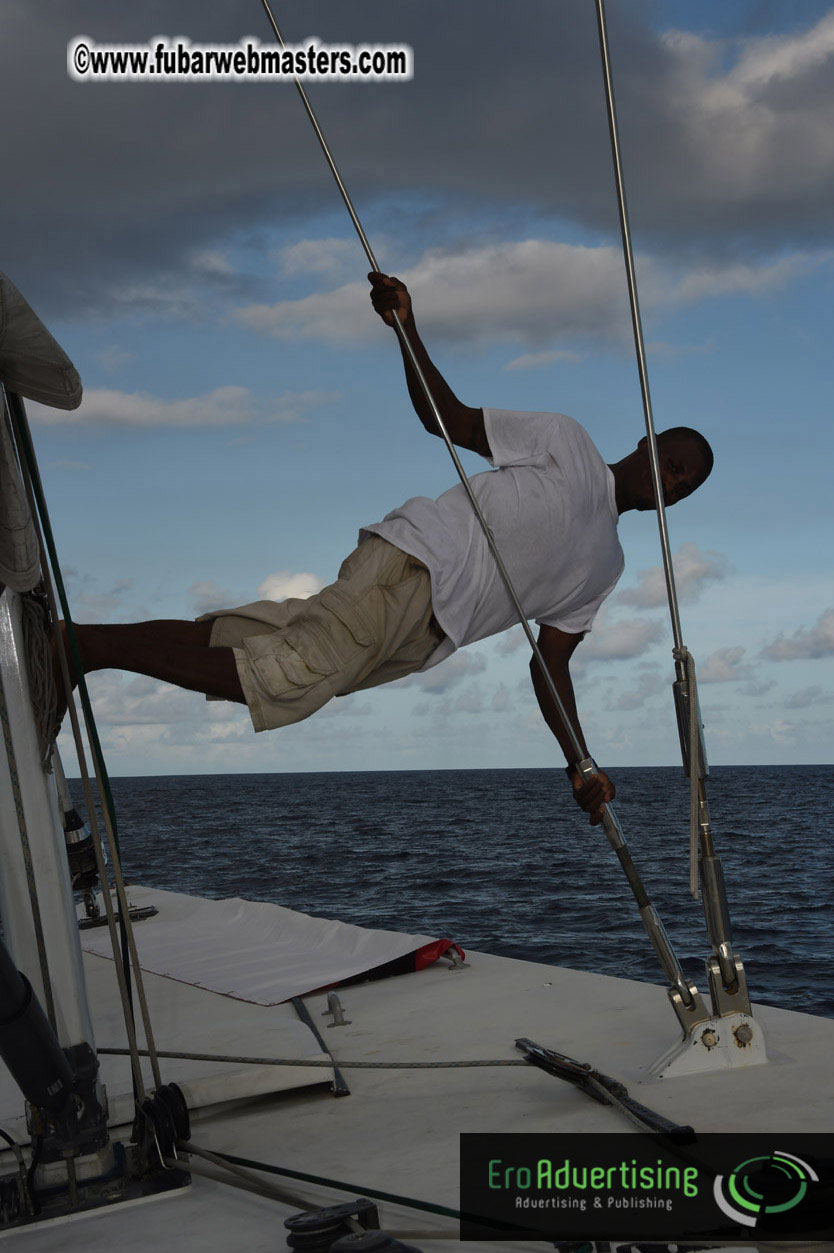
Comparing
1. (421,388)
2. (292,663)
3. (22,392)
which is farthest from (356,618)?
(22,392)

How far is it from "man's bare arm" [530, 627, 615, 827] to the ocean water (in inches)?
36.0

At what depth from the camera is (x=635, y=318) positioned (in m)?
3.61

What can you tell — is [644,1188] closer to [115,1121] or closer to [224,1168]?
[224,1168]

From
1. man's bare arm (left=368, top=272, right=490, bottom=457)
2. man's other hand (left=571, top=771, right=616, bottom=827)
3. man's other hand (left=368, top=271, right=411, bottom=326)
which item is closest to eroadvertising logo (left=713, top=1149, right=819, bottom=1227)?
man's other hand (left=571, top=771, right=616, bottom=827)

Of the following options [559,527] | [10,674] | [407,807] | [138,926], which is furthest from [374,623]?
[407,807]

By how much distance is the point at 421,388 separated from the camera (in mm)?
3586

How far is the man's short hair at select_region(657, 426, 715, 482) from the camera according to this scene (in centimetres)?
377

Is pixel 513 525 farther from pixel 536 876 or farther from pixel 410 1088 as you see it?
pixel 536 876

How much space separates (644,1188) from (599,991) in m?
1.92

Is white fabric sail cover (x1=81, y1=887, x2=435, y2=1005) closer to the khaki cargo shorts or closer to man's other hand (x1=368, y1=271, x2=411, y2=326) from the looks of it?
the khaki cargo shorts

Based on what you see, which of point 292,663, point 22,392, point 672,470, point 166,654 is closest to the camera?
point 22,392

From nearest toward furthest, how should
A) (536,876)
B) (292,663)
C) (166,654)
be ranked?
(166,654)
(292,663)
(536,876)

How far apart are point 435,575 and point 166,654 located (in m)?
0.84

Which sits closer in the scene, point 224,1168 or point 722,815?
point 224,1168
